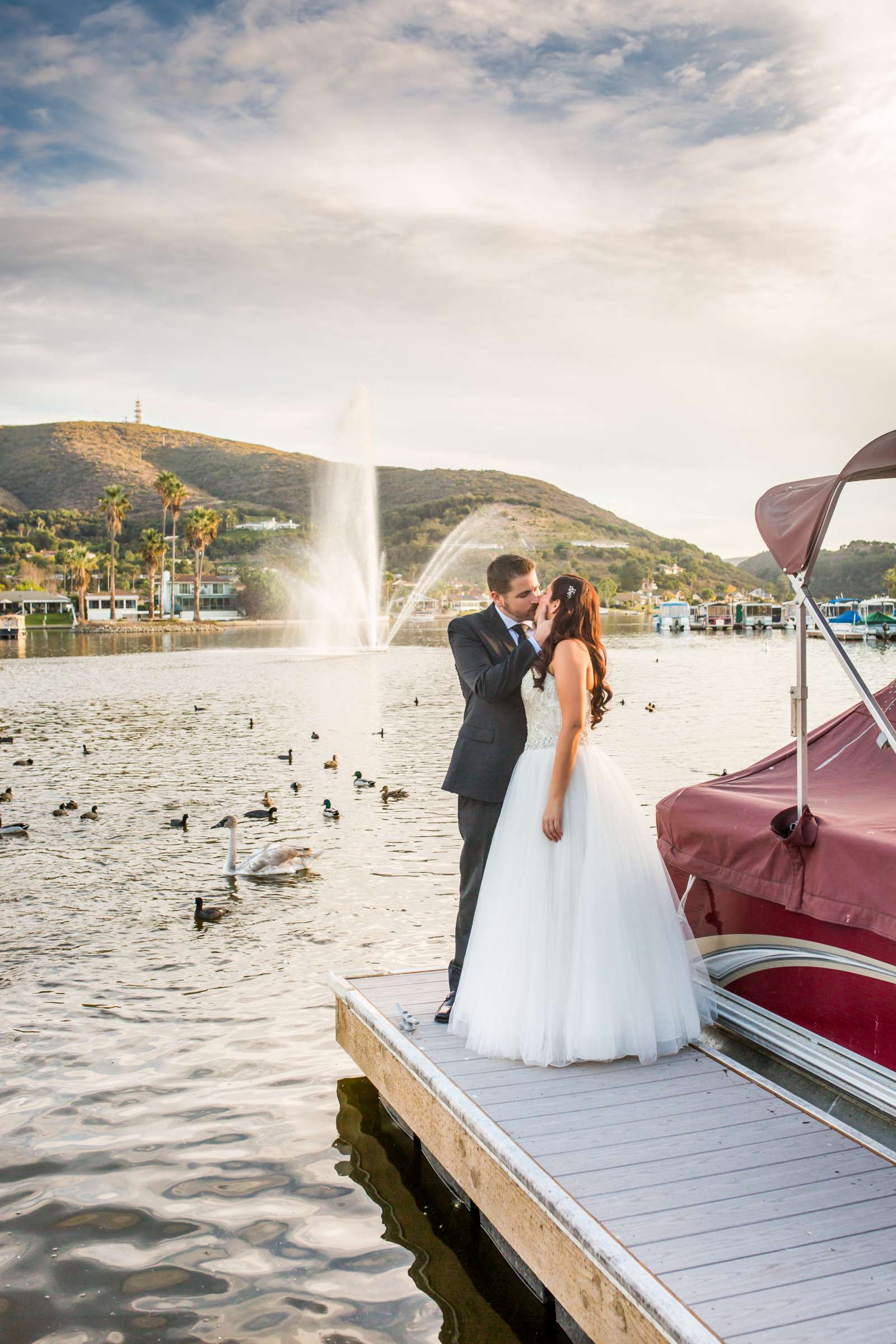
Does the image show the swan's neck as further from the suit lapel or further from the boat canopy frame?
the boat canopy frame

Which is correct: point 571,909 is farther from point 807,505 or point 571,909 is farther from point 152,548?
point 152,548

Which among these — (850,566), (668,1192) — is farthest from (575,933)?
(850,566)

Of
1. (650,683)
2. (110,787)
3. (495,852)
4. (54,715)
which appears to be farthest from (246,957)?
(650,683)

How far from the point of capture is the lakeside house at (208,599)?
159 metres

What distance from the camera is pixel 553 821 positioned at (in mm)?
5242

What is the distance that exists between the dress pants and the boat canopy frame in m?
1.70

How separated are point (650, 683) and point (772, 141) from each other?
117 feet

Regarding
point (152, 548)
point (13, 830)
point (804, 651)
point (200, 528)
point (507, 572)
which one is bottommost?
point (13, 830)

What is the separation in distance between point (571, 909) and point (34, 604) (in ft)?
505

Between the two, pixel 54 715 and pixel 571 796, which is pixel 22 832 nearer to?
pixel 571 796

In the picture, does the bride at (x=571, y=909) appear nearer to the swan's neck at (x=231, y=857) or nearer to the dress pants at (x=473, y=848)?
the dress pants at (x=473, y=848)

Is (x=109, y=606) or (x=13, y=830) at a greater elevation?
(x=109, y=606)

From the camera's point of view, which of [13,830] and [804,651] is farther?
[13,830]

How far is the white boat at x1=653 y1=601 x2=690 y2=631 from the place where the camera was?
148000 millimetres
